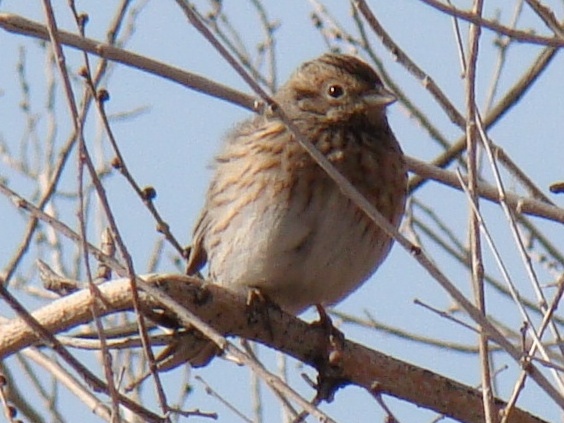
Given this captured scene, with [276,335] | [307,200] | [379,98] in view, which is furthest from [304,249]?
[379,98]

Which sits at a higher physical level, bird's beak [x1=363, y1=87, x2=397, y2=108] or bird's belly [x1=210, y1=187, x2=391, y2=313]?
bird's beak [x1=363, y1=87, x2=397, y2=108]

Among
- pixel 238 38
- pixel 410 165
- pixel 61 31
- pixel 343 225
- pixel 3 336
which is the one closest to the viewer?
pixel 61 31

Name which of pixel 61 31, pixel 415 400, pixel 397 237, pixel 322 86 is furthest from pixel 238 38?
pixel 397 237

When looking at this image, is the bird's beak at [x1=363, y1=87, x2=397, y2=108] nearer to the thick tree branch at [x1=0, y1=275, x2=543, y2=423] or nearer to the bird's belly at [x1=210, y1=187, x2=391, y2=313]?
the bird's belly at [x1=210, y1=187, x2=391, y2=313]

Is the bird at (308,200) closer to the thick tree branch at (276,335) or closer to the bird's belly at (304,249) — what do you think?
the bird's belly at (304,249)

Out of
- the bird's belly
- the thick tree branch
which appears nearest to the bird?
the bird's belly

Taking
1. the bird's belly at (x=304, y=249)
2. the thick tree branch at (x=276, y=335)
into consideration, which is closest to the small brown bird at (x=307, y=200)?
the bird's belly at (x=304, y=249)

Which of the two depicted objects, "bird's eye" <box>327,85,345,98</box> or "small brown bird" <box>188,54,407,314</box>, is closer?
"small brown bird" <box>188,54,407,314</box>

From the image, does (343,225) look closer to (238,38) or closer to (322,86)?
(322,86)
